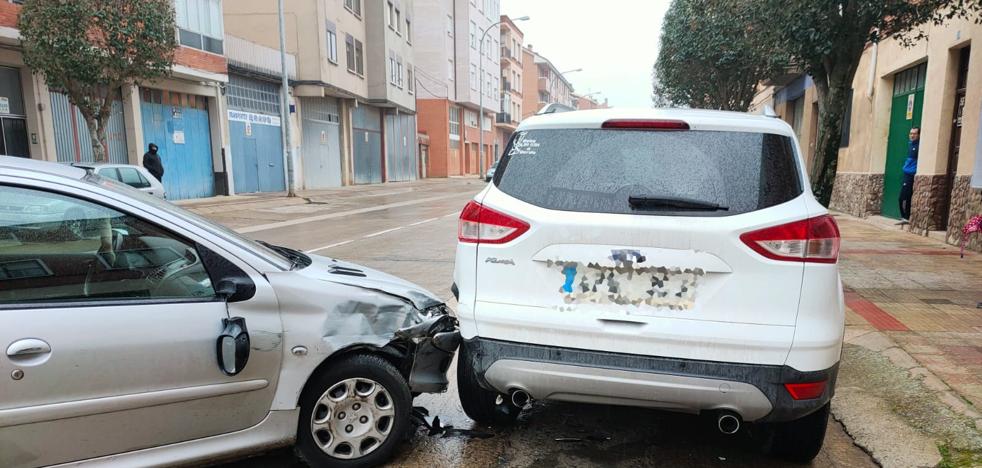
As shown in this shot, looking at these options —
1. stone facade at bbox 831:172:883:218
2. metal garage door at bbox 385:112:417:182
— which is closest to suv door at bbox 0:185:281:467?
stone facade at bbox 831:172:883:218

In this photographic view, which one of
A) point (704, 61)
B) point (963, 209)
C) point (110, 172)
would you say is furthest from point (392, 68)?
point (963, 209)

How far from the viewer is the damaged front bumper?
3061 mm

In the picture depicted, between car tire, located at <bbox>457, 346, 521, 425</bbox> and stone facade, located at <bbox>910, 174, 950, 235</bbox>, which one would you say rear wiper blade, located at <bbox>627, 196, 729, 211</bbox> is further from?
stone facade, located at <bbox>910, 174, 950, 235</bbox>

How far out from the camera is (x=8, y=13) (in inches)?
541

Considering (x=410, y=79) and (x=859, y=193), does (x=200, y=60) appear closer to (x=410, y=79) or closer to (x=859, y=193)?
(x=859, y=193)

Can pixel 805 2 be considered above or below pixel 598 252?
above

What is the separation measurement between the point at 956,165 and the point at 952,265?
3.46 metres

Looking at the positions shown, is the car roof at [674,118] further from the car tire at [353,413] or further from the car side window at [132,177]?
the car side window at [132,177]

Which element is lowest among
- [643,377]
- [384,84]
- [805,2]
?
[643,377]

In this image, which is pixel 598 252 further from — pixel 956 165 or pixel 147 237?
pixel 956 165

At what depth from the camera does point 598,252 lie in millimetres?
2666

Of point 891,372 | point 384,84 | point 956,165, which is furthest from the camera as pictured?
point 384,84

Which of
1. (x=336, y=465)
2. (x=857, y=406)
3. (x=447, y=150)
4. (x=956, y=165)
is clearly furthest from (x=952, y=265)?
(x=447, y=150)

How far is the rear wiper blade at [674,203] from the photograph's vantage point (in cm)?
262
